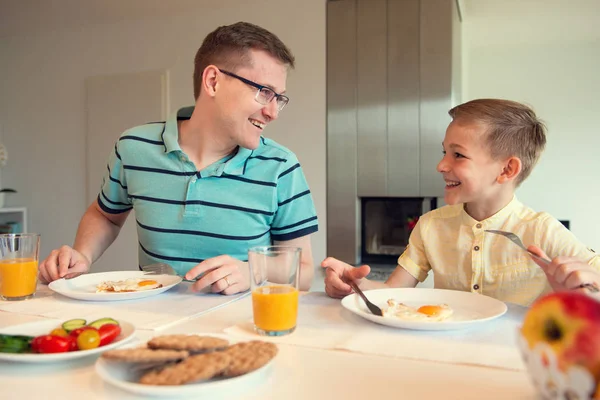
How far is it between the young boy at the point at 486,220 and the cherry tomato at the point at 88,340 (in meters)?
0.70

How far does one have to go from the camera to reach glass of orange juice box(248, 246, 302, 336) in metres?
0.85

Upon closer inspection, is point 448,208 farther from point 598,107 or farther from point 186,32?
point 598,107

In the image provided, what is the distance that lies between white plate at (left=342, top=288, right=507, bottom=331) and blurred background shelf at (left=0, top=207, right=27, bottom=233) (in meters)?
3.64

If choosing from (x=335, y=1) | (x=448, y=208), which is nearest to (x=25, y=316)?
(x=448, y=208)

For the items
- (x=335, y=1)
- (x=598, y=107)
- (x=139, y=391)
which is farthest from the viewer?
(x=598, y=107)

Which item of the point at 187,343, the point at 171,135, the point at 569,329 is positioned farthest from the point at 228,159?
the point at 569,329

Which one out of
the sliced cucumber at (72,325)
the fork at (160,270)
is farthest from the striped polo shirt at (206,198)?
the sliced cucumber at (72,325)

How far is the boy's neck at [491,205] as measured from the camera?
54.6 inches

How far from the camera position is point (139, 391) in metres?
0.58

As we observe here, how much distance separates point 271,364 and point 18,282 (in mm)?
746

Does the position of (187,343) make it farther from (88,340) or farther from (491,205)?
(491,205)

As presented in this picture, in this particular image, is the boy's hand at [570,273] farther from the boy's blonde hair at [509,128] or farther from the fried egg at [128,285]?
the fried egg at [128,285]

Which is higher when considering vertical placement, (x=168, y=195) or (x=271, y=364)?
(x=168, y=195)

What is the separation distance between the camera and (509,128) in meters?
1.41
